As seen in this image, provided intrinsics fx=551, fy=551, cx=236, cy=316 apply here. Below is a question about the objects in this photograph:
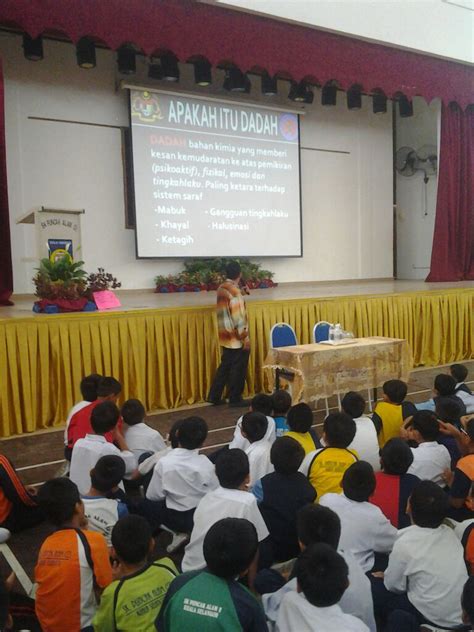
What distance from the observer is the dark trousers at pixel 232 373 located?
14.8 ft

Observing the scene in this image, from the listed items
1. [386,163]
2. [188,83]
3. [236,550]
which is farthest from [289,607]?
[386,163]

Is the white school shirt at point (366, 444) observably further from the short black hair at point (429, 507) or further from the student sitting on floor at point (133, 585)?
the student sitting on floor at point (133, 585)

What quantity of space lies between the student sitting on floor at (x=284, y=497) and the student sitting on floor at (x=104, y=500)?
526 millimetres

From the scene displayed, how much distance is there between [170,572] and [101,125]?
6.68 meters

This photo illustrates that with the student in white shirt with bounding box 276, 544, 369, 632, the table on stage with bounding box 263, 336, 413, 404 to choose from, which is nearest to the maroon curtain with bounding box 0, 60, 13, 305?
the table on stage with bounding box 263, 336, 413, 404

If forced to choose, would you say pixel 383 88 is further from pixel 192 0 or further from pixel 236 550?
pixel 236 550

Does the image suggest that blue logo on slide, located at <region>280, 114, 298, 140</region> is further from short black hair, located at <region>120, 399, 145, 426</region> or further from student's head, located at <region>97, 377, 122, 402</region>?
short black hair, located at <region>120, 399, 145, 426</region>

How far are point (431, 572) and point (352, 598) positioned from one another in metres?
0.24

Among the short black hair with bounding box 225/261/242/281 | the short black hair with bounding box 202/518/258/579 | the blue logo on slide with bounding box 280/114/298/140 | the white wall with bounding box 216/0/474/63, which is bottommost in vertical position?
the short black hair with bounding box 202/518/258/579

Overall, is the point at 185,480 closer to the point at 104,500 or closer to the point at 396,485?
the point at 104,500

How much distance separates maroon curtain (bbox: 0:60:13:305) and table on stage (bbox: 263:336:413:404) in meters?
3.18

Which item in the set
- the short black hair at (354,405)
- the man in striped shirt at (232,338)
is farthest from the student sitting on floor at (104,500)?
the man in striped shirt at (232,338)

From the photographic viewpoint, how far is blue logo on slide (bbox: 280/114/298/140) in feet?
26.9

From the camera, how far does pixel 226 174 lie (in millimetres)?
7707
